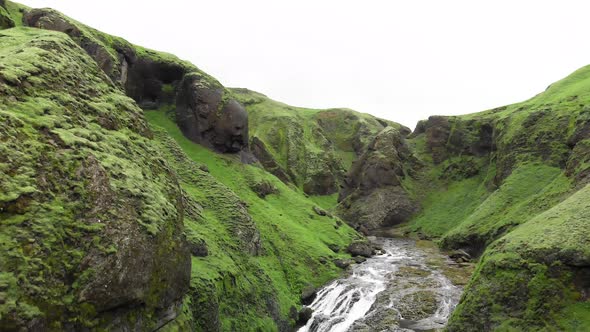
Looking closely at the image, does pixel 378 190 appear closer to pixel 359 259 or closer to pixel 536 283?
pixel 359 259

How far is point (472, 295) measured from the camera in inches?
1190

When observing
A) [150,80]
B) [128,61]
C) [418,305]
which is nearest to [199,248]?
[418,305]

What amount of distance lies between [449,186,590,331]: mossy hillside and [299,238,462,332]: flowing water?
23.8ft

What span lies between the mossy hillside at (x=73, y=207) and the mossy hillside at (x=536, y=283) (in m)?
22.7

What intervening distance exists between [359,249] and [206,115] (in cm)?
3761

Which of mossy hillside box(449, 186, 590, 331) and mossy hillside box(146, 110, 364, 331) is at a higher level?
mossy hillside box(449, 186, 590, 331)

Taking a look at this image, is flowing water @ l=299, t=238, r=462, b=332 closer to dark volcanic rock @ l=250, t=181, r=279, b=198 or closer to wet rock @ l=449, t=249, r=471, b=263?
wet rock @ l=449, t=249, r=471, b=263

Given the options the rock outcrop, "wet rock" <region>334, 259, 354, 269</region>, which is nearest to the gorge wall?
"wet rock" <region>334, 259, 354, 269</region>

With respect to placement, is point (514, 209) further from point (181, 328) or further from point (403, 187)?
point (181, 328)

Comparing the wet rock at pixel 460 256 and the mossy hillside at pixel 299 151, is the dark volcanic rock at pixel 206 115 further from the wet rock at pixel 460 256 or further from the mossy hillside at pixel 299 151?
the mossy hillside at pixel 299 151

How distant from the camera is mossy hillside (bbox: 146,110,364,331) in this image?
3005cm

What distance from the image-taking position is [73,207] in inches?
667

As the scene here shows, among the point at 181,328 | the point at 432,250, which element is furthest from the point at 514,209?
the point at 181,328

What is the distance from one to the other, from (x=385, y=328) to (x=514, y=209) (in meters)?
50.3
